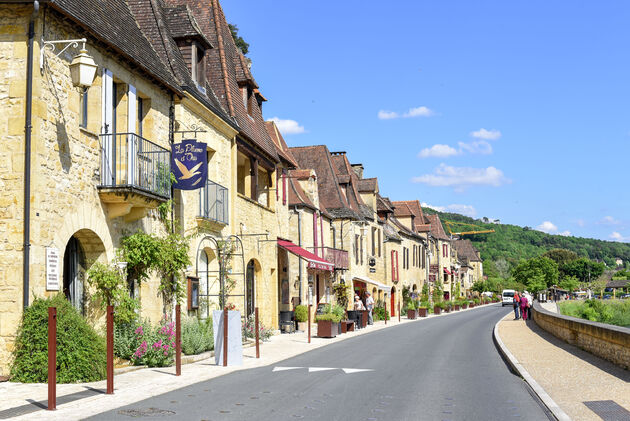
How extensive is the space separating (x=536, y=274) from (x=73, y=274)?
95396mm

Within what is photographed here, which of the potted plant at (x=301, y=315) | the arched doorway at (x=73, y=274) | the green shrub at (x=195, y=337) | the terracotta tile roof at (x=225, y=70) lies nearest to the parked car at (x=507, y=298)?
the potted plant at (x=301, y=315)

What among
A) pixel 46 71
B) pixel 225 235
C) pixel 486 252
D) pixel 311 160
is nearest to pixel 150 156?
pixel 46 71

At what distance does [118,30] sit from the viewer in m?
15.0

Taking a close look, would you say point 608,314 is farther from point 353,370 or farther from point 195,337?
point 195,337

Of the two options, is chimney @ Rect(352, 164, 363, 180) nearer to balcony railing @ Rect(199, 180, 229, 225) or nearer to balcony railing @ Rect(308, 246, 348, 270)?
balcony railing @ Rect(308, 246, 348, 270)

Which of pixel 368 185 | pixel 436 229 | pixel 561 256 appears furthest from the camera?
pixel 561 256

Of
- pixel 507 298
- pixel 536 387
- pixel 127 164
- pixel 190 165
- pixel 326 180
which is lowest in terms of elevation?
pixel 507 298

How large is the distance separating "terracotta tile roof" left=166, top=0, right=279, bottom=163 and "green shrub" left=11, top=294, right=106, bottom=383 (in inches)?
460

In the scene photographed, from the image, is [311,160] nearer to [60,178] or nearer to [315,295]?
[315,295]

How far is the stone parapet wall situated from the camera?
12305mm

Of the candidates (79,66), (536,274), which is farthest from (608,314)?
(536,274)

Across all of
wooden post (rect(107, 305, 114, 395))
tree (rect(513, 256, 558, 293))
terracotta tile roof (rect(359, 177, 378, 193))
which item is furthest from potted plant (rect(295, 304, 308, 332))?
tree (rect(513, 256, 558, 293))

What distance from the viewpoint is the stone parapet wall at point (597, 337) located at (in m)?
12.3

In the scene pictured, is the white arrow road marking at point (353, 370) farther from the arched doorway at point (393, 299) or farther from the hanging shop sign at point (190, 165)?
the arched doorway at point (393, 299)
